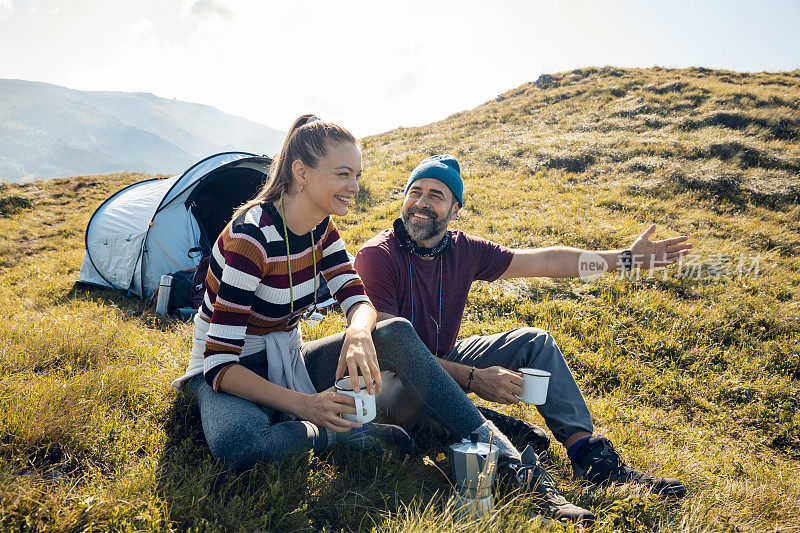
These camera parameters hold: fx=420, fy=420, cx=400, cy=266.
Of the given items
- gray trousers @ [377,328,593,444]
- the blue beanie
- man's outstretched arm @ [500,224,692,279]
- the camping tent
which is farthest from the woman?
the camping tent

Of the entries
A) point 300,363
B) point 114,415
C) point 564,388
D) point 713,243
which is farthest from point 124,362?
point 713,243

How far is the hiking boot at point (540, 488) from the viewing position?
7.28 feet

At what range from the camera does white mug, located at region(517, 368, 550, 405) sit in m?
2.67

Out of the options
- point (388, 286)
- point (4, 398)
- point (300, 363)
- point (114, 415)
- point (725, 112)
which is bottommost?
point (114, 415)

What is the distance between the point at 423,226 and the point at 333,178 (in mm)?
1114

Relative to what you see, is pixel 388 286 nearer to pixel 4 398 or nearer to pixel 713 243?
pixel 4 398

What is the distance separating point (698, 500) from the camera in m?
2.55

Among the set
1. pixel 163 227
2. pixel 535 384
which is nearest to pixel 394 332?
pixel 535 384

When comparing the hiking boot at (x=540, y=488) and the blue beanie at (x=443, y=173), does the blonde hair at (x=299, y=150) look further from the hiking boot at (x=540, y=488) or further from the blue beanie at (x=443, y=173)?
the hiking boot at (x=540, y=488)

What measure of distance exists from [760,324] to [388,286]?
18.5 feet

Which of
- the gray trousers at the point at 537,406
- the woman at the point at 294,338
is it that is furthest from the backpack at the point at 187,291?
the gray trousers at the point at 537,406

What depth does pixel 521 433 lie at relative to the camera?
317 centimetres

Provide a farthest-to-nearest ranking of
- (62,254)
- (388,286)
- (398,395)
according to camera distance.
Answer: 1. (62,254)
2. (388,286)
3. (398,395)

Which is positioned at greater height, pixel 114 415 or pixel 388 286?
pixel 388 286
